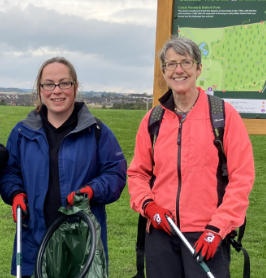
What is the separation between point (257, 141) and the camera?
14.1 metres

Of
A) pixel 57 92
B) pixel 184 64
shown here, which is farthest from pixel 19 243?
pixel 184 64

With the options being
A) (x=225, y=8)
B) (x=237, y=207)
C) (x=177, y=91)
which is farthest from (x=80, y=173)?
(x=225, y=8)

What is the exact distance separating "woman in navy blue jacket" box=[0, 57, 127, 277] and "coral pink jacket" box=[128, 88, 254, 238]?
0.38m

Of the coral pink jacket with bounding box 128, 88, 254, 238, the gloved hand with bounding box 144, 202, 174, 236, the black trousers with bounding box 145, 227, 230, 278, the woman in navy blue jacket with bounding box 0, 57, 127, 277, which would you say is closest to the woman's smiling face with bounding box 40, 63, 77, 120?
the woman in navy blue jacket with bounding box 0, 57, 127, 277

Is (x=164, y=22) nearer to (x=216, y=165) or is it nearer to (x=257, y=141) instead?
(x=216, y=165)

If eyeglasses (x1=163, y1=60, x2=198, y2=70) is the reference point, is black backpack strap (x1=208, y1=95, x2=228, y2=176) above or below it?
below

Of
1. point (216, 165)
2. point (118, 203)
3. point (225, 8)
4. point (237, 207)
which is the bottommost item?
point (118, 203)

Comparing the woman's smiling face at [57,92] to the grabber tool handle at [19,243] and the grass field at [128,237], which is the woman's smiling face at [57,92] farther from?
the grass field at [128,237]

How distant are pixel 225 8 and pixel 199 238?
100 inches

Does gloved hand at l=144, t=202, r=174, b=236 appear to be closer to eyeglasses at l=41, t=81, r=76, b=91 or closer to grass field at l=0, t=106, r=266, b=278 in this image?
eyeglasses at l=41, t=81, r=76, b=91

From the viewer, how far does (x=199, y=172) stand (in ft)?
8.94

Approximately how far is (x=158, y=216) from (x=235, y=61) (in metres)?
2.28

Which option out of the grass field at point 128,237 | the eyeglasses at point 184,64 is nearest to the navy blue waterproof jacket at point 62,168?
the eyeglasses at point 184,64

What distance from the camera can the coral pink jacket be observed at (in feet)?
8.71
